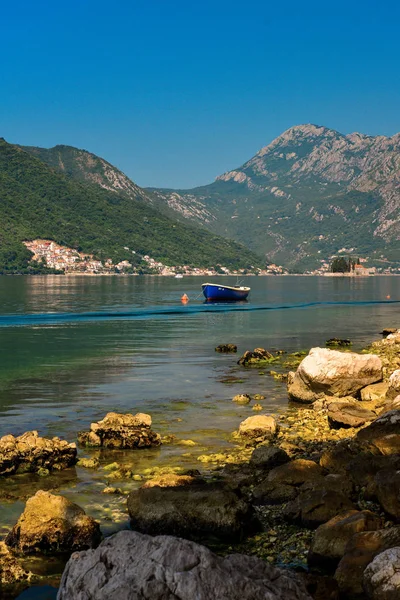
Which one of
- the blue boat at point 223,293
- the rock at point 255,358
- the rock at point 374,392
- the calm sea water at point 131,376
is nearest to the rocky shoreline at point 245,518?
the calm sea water at point 131,376

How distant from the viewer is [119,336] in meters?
62.4

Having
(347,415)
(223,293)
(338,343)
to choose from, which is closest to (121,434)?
(347,415)

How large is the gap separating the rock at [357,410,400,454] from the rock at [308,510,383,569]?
14.6 ft

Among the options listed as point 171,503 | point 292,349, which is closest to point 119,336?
point 292,349

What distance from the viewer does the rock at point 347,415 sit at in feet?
77.3

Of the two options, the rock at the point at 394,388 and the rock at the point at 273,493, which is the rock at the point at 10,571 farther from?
the rock at the point at 394,388

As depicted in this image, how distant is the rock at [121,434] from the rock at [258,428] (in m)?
3.14

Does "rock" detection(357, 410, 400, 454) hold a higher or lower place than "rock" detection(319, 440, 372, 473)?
higher

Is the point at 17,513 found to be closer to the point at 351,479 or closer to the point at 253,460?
the point at 253,460

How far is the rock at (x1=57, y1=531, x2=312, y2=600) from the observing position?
8438 millimetres

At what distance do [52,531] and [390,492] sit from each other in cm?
711

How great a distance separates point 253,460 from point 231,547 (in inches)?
216

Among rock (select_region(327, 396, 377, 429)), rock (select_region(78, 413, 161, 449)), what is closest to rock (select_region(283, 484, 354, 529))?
rock (select_region(78, 413, 161, 449))

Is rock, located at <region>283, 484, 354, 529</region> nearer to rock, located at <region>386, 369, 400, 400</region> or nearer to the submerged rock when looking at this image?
rock, located at <region>386, 369, 400, 400</region>
